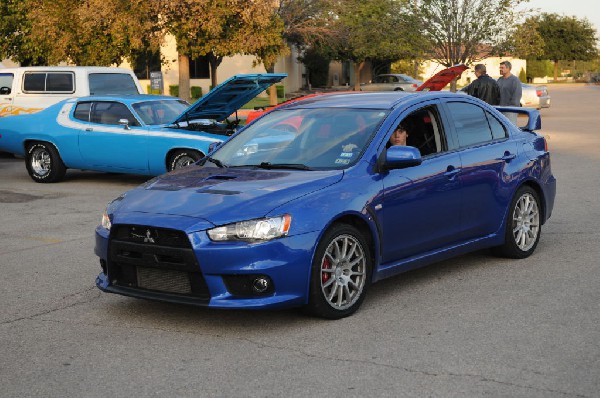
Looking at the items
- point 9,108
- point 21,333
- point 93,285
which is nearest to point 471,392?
point 21,333

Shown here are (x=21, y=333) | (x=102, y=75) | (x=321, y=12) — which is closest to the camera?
(x=21, y=333)

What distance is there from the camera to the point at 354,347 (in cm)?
569

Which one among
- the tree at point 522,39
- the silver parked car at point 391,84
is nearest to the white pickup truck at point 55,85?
the tree at point 522,39

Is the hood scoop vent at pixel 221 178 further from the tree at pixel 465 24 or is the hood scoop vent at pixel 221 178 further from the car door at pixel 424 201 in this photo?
the tree at pixel 465 24

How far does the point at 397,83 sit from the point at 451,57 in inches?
384

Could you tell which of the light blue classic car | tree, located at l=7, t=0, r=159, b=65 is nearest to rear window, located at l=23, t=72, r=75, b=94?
the light blue classic car

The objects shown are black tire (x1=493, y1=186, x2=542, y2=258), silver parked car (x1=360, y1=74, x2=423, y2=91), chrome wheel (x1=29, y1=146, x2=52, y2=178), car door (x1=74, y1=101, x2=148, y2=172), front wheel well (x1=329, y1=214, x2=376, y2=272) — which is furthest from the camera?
silver parked car (x1=360, y1=74, x2=423, y2=91)

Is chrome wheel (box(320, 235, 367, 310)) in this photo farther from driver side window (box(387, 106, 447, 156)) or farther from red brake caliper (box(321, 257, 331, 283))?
driver side window (box(387, 106, 447, 156))

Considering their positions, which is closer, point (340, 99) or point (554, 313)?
point (554, 313)

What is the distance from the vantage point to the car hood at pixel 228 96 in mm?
13938

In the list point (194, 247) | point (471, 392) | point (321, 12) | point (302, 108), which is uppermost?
point (321, 12)

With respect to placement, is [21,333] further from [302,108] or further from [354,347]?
[302,108]

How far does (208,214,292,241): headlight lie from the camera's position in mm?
5918

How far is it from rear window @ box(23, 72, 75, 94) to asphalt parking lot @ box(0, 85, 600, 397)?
1047cm
